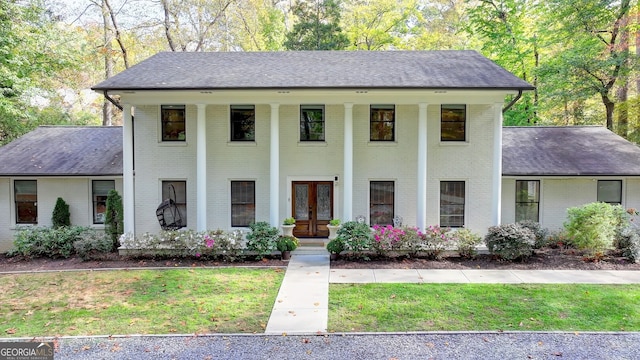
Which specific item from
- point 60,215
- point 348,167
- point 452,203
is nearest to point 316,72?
point 348,167

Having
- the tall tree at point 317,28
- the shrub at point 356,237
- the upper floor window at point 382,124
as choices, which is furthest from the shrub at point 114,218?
the tall tree at point 317,28

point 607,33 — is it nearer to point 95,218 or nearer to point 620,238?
point 620,238

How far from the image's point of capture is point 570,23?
62.2 feet

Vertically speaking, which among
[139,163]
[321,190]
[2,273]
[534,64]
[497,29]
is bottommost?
[2,273]

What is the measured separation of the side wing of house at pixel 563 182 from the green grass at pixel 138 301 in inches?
371

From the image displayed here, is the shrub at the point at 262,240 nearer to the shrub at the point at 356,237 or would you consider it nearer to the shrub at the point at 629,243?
the shrub at the point at 356,237

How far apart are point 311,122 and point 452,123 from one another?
5061 millimetres

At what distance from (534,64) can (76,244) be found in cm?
2559

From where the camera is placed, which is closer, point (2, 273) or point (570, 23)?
point (2, 273)

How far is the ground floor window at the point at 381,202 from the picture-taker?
13766 mm

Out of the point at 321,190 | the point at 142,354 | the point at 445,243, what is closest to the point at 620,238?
the point at 445,243

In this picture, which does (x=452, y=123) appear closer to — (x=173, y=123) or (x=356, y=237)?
(x=356, y=237)

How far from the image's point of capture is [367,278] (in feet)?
32.7

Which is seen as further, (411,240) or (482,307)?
(411,240)
